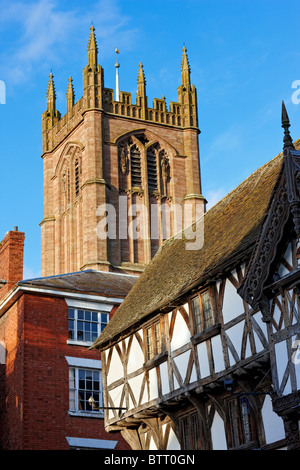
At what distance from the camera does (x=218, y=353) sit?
2166cm

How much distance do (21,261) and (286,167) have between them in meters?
20.9

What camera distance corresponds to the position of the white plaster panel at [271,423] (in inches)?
765

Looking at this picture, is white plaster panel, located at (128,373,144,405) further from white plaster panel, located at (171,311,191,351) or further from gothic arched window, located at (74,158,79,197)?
gothic arched window, located at (74,158,79,197)

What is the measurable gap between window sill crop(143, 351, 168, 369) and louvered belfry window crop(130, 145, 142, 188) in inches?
1502

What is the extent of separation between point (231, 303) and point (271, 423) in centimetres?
317

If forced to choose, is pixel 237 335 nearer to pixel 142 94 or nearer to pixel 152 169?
pixel 152 169

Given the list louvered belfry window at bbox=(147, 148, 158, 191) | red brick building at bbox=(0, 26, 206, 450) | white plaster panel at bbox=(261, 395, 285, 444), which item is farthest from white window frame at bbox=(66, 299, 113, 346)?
louvered belfry window at bbox=(147, 148, 158, 191)

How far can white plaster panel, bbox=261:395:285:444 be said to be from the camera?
63.7 ft

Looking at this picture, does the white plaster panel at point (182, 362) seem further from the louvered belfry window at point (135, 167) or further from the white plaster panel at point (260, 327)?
the louvered belfry window at point (135, 167)

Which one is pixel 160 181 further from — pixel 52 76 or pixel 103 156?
pixel 52 76

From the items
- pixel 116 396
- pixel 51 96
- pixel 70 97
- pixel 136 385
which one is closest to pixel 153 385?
pixel 136 385

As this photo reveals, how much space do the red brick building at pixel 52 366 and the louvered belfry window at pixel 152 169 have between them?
96.5ft

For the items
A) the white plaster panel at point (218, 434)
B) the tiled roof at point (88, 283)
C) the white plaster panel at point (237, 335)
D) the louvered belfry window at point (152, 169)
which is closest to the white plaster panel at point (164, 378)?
the white plaster panel at point (218, 434)
